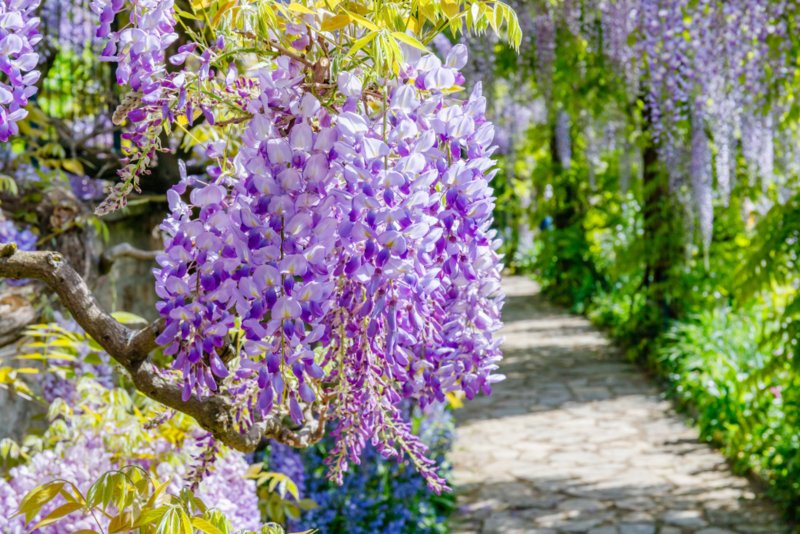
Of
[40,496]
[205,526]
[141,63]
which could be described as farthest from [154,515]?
[141,63]

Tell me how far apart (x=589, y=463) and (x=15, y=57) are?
4880mm

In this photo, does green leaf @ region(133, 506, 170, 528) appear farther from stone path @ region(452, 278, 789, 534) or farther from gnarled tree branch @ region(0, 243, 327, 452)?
stone path @ region(452, 278, 789, 534)

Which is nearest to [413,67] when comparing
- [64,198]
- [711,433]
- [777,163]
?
[64,198]

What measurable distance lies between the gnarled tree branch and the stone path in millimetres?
3448

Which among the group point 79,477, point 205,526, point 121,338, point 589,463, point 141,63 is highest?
point 141,63

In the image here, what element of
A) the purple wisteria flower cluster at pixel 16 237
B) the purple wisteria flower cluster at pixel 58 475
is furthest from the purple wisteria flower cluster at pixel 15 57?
the purple wisteria flower cluster at pixel 16 237

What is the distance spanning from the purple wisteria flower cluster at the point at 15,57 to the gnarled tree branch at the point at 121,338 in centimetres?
21

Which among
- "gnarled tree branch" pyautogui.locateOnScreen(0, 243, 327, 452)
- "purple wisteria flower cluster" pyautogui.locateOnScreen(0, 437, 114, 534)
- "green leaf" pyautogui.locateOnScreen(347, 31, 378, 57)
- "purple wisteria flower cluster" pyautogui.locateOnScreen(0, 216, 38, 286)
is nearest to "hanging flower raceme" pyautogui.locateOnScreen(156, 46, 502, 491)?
"green leaf" pyautogui.locateOnScreen(347, 31, 378, 57)

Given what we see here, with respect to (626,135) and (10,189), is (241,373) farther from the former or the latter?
(626,135)

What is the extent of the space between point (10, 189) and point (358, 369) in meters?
1.95

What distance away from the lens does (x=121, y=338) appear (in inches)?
53.4

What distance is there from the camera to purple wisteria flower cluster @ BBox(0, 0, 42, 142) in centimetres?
112

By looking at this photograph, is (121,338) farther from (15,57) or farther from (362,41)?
(362,41)

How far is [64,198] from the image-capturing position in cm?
289
